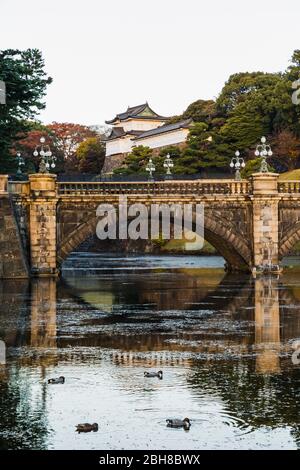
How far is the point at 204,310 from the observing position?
37219mm

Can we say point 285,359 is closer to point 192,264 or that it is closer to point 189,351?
point 189,351

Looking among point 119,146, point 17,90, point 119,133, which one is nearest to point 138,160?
point 119,146

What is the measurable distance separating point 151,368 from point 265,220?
3263cm

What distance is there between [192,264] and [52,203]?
834 inches

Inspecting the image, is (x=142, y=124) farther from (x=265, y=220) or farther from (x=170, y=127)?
(x=265, y=220)

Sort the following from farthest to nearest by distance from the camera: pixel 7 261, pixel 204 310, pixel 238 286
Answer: pixel 7 261 < pixel 238 286 < pixel 204 310

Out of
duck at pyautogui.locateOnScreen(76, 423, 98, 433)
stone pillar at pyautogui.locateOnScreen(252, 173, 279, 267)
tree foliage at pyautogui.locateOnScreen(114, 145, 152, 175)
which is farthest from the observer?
tree foliage at pyautogui.locateOnScreen(114, 145, 152, 175)

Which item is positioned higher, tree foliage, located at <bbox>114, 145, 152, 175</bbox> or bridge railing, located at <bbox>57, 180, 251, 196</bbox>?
tree foliage, located at <bbox>114, 145, 152, 175</bbox>

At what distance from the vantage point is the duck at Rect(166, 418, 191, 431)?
18.1 metres

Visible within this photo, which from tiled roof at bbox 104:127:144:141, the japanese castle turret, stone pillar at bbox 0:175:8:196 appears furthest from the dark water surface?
tiled roof at bbox 104:127:144:141

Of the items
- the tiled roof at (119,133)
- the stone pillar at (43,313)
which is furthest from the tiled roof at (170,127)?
the stone pillar at (43,313)

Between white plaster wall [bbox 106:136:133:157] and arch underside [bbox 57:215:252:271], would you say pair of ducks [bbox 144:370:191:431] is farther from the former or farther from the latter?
white plaster wall [bbox 106:136:133:157]

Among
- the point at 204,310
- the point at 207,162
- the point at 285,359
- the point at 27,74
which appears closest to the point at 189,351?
the point at 285,359

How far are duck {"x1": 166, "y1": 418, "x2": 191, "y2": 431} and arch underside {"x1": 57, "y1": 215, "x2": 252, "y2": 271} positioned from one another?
37078 millimetres
